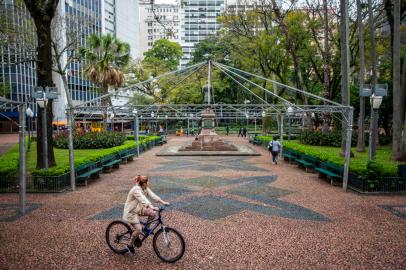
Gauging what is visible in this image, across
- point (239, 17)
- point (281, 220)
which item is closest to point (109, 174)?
point (281, 220)

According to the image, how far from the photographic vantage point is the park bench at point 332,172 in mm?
13217

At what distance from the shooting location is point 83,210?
9.70m

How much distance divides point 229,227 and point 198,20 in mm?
121139

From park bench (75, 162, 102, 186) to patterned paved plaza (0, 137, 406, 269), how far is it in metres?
0.52

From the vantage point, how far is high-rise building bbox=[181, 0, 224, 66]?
119 metres

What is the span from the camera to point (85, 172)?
46.1ft

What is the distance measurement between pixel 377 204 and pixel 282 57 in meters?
23.6

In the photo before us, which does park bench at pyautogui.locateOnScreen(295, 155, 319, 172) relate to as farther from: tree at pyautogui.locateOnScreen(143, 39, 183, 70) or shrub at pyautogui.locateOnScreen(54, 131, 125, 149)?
tree at pyautogui.locateOnScreen(143, 39, 183, 70)

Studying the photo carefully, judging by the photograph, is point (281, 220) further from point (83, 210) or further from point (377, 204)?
point (83, 210)

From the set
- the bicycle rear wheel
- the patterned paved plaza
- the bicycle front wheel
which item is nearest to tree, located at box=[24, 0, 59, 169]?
the patterned paved plaza

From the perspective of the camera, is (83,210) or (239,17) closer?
(83,210)

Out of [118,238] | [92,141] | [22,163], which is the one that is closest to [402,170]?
[118,238]

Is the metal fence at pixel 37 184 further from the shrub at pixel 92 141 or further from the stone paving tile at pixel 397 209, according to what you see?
the shrub at pixel 92 141

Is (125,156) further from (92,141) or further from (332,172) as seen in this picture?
(332,172)
